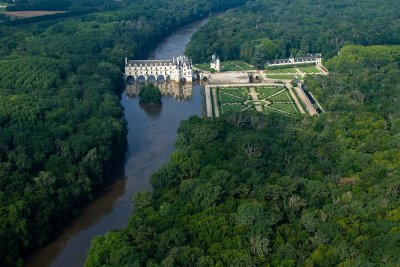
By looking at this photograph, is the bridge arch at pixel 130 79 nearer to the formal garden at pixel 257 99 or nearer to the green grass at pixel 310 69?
the formal garden at pixel 257 99

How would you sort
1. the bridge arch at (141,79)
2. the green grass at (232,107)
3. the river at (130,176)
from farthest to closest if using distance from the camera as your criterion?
the bridge arch at (141,79), the green grass at (232,107), the river at (130,176)

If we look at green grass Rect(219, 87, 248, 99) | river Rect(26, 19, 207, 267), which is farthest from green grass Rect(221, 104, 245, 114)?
green grass Rect(219, 87, 248, 99)

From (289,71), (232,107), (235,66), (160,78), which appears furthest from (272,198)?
(235,66)

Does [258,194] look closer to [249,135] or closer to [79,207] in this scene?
[249,135]

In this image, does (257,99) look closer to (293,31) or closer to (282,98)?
(282,98)

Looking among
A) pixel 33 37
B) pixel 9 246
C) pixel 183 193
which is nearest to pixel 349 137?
pixel 183 193

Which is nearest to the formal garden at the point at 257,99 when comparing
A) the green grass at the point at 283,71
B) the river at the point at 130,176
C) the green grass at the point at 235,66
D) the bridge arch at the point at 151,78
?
the river at the point at 130,176
